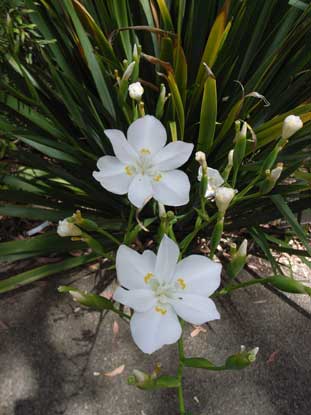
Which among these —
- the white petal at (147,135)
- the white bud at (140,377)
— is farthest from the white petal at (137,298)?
the white petal at (147,135)

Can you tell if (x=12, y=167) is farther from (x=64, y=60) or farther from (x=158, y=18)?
(x=158, y=18)

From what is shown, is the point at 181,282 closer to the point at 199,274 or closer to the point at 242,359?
the point at 199,274

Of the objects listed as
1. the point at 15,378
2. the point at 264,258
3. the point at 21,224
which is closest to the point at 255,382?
the point at 264,258

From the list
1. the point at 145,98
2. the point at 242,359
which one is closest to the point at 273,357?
the point at 242,359

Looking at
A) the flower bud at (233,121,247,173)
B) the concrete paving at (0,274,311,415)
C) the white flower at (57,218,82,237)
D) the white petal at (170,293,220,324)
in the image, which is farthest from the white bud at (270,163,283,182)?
the concrete paving at (0,274,311,415)

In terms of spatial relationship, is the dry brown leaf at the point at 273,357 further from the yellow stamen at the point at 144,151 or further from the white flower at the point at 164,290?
the yellow stamen at the point at 144,151

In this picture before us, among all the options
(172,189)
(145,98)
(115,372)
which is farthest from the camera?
(145,98)
